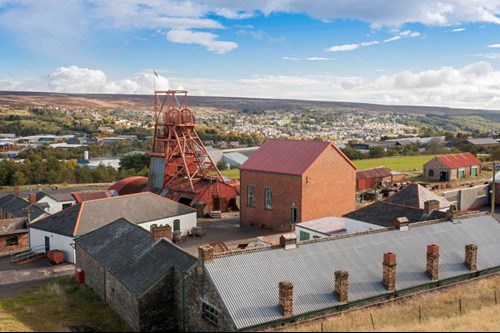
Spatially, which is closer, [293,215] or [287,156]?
[293,215]

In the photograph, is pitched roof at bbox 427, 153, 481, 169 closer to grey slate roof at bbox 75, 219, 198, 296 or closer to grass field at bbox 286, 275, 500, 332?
grass field at bbox 286, 275, 500, 332

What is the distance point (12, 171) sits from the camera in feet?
253

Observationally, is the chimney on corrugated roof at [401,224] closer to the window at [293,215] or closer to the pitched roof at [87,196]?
the window at [293,215]

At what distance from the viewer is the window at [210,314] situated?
61.4 ft

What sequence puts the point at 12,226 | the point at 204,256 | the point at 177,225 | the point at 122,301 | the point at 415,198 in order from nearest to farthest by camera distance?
the point at 204,256 < the point at 122,301 < the point at 12,226 < the point at 177,225 < the point at 415,198

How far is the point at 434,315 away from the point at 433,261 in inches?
111

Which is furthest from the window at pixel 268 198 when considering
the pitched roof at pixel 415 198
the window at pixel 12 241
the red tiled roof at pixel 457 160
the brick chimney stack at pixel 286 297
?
the red tiled roof at pixel 457 160

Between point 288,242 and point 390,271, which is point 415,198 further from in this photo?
point 288,242

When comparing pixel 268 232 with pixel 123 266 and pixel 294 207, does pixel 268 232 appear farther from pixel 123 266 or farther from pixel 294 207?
pixel 123 266

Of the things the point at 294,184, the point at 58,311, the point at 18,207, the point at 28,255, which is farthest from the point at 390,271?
the point at 18,207

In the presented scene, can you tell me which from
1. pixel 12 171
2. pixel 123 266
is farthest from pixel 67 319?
pixel 12 171

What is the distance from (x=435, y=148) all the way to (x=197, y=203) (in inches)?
3123

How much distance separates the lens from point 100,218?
34.5 m

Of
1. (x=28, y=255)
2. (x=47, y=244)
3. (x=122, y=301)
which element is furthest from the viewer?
(x=47, y=244)
